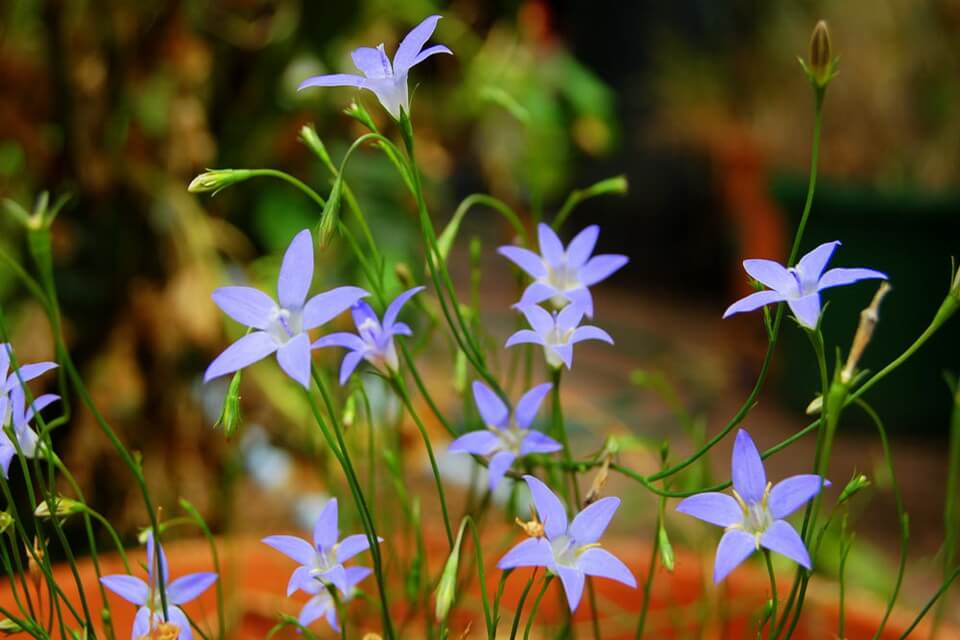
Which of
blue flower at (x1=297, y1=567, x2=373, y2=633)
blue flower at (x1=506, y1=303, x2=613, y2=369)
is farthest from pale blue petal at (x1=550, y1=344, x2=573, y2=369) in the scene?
blue flower at (x1=297, y1=567, x2=373, y2=633)

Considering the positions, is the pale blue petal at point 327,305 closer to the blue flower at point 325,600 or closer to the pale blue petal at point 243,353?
the pale blue petal at point 243,353

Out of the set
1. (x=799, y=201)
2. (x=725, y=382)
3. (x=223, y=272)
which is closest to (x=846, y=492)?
(x=223, y=272)

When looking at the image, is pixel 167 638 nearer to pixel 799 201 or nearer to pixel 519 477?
pixel 519 477

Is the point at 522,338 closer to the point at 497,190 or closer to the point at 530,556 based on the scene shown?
the point at 530,556

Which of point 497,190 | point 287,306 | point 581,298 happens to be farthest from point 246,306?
point 497,190

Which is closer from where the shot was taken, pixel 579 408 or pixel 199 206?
pixel 199 206

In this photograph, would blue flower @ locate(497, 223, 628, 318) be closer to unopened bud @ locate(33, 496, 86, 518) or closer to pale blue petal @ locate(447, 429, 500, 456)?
pale blue petal @ locate(447, 429, 500, 456)
